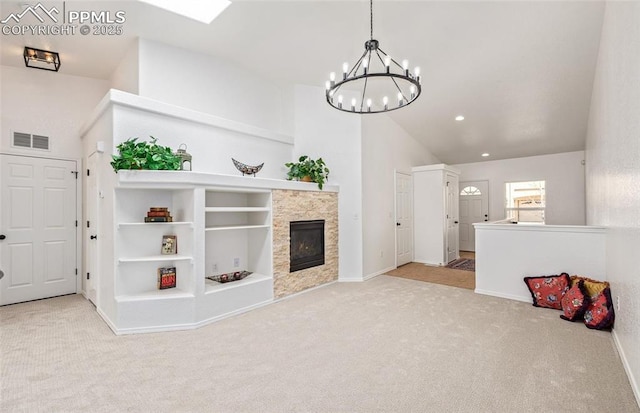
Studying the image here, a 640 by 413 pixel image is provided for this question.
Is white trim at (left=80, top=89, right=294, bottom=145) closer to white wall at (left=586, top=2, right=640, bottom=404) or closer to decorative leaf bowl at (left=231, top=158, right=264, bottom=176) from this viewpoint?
decorative leaf bowl at (left=231, top=158, right=264, bottom=176)

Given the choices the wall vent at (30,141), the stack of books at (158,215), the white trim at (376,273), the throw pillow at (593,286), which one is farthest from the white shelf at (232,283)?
the throw pillow at (593,286)

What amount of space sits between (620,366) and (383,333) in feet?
6.18

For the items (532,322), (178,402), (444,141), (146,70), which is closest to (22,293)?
(146,70)

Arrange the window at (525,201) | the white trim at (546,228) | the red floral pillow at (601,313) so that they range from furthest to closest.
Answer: the window at (525,201) < the white trim at (546,228) < the red floral pillow at (601,313)

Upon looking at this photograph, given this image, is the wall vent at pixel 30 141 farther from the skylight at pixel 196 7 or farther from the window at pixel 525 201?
the window at pixel 525 201

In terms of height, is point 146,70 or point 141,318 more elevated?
point 146,70

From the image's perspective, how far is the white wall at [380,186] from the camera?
18.1 feet

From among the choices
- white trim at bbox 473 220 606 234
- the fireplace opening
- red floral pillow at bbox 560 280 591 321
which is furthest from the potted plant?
red floral pillow at bbox 560 280 591 321

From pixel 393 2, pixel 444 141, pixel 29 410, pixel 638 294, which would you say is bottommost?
pixel 29 410

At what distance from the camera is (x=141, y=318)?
10.5 feet

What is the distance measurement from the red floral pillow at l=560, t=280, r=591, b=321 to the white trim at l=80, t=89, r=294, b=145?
449 centimetres

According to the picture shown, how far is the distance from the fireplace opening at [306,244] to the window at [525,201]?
5.91 metres

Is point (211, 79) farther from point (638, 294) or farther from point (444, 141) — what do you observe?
point (444, 141)

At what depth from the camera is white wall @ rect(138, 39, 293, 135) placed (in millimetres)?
3857
